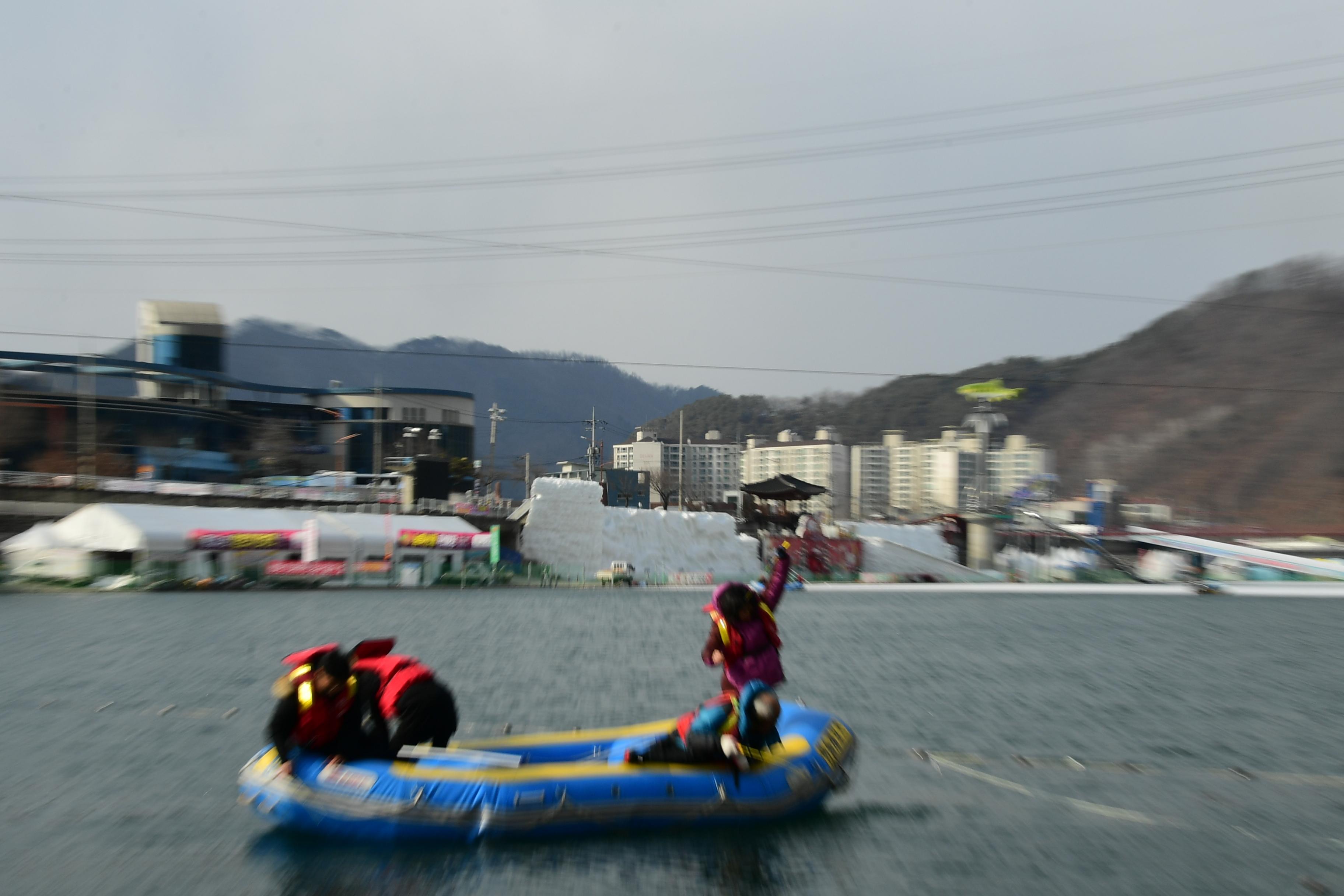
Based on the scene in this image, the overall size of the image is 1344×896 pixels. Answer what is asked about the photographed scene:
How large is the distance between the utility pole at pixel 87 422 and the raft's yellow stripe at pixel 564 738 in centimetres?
4968

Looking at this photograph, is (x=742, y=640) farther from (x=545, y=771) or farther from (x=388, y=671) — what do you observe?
(x=388, y=671)

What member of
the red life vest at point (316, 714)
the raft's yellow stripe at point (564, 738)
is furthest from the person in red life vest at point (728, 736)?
the red life vest at point (316, 714)

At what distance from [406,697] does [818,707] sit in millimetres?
7232

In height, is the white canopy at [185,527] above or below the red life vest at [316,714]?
below

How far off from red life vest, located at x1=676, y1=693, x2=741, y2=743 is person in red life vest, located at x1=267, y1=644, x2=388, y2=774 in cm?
207

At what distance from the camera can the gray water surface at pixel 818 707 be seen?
630 cm

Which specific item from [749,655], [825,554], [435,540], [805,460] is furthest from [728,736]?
[805,460]

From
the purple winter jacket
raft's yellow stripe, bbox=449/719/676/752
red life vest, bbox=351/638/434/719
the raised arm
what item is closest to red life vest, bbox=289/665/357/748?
red life vest, bbox=351/638/434/719

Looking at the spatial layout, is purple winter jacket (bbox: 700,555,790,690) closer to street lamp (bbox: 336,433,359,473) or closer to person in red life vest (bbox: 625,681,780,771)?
person in red life vest (bbox: 625,681,780,771)

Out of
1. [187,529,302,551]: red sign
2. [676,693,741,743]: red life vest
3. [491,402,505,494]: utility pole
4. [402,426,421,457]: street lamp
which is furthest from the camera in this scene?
[491,402,505,494]: utility pole

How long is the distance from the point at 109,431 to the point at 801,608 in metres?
53.7

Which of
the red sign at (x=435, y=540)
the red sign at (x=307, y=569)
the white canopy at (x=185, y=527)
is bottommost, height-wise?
the red sign at (x=307, y=569)

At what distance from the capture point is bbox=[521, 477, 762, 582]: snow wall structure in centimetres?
3612

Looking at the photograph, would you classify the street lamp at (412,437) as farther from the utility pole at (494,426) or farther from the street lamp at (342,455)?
the utility pole at (494,426)
